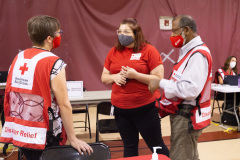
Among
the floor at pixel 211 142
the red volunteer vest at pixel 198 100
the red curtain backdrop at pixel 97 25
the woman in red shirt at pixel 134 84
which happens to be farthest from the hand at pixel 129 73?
the red curtain backdrop at pixel 97 25

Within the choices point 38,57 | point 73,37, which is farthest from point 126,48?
point 73,37

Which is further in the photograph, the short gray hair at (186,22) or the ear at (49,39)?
the short gray hair at (186,22)

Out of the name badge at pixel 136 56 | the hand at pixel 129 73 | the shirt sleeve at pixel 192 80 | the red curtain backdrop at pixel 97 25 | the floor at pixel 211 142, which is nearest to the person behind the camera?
the shirt sleeve at pixel 192 80

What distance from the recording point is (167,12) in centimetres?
656

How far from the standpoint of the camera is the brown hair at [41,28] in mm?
1342

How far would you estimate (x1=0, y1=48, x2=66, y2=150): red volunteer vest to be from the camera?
1.29m

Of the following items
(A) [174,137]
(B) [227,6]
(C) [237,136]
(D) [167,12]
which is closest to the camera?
(A) [174,137]

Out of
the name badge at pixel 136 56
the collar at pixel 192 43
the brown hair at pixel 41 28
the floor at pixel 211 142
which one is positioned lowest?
the floor at pixel 211 142

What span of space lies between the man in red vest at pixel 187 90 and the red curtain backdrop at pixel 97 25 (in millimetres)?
4512

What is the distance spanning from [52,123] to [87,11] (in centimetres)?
501

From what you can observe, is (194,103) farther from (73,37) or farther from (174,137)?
(73,37)

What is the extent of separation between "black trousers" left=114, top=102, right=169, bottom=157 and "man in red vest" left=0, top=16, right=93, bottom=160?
71 cm

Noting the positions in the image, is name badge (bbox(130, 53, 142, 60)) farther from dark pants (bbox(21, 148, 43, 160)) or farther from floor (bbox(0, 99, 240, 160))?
floor (bbox(0, 99, 240, 160))

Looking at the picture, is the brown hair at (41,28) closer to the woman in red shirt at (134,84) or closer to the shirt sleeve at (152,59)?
the woman in red shirt at (134,84)
